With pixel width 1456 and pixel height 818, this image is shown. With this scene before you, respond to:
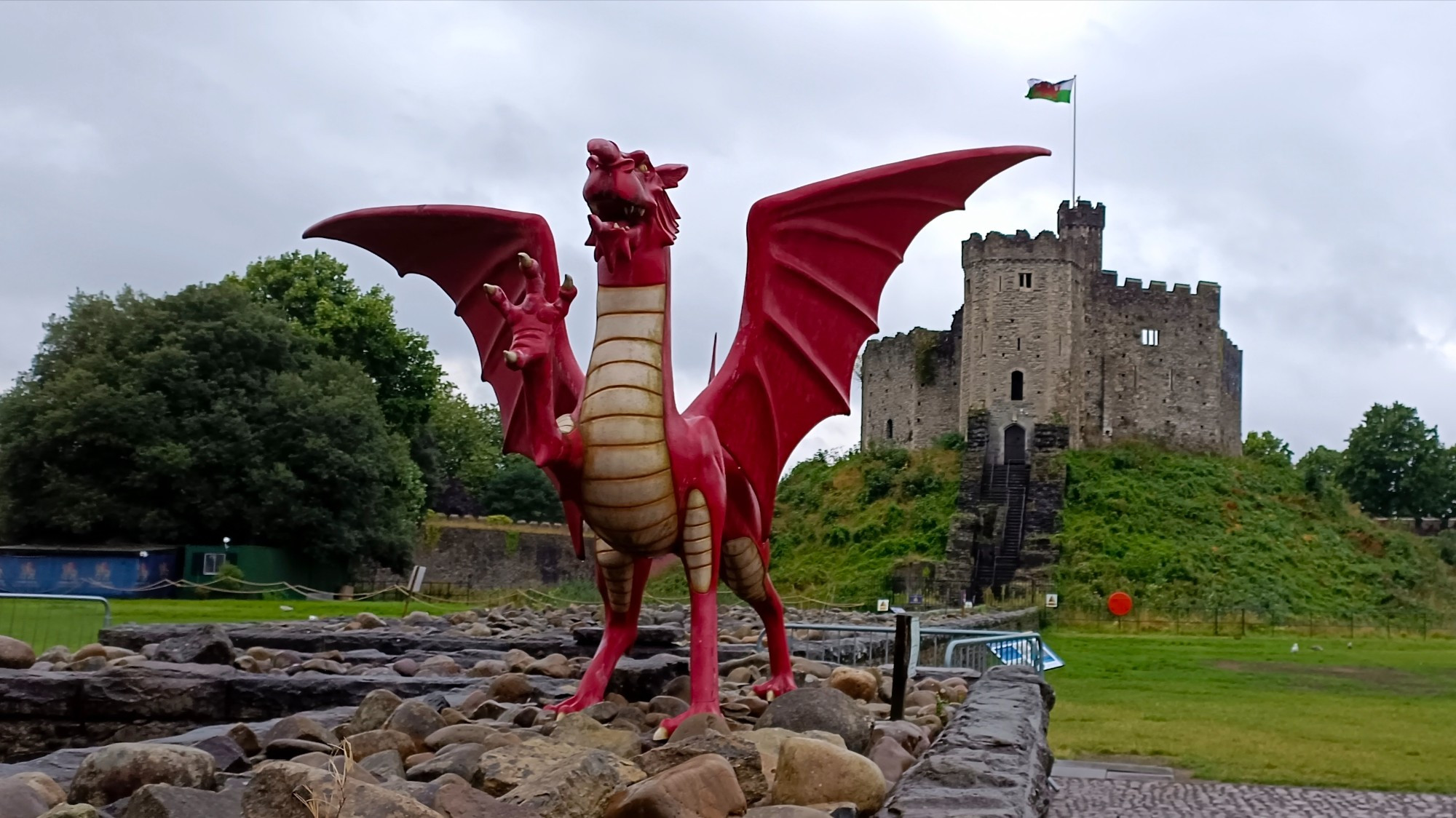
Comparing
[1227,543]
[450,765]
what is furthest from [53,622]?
[1227,543]

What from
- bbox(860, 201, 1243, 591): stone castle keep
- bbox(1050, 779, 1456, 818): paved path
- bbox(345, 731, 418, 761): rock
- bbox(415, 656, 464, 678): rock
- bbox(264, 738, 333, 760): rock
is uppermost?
bbox(860, 201, 1243, 591): stone castle keep

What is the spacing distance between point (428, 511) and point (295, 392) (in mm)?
13153

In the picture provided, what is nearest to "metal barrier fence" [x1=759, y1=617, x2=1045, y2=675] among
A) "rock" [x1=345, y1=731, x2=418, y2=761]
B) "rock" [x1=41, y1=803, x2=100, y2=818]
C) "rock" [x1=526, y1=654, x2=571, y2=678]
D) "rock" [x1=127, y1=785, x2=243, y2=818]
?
"rock" [x1=526, y1=654, x2=571, y2=678]

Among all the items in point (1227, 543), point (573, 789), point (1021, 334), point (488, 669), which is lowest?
point (488, 669)

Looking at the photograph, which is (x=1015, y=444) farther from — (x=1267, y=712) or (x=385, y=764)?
(x=385, y=764)

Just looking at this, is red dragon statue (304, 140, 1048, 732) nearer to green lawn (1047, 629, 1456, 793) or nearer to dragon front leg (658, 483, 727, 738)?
dragon front leg (658, 483, 727, 738)

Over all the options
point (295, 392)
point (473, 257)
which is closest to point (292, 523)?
point (295, 392)

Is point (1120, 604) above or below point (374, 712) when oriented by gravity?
below

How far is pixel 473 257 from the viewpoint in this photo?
217 inches

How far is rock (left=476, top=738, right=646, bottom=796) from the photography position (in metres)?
3.32

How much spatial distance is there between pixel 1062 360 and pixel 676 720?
33523 millimetres

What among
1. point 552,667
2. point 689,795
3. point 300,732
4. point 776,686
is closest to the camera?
point 689,795

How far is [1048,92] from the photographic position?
32.3 m

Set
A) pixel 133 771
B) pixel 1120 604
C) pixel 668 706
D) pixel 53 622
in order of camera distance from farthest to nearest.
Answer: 1. pixel 1120 604
2. pixel 53 622
3. pixel 668 706
4. pixel 133 771
